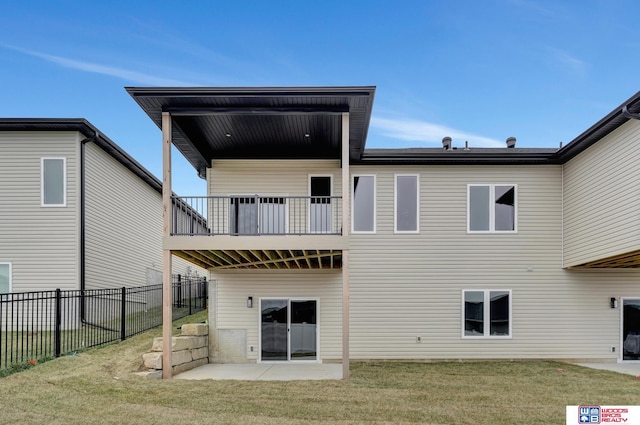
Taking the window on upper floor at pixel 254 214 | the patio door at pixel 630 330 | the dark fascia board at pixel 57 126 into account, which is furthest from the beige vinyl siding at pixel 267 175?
the patio door at pixel 630 330

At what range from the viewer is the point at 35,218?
11141mm

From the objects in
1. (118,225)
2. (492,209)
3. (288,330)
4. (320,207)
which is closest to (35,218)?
(118,225)

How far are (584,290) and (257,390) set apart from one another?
28.5 ft

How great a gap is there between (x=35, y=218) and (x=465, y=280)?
11494 millimetres

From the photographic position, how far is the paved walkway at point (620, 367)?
30.8ft

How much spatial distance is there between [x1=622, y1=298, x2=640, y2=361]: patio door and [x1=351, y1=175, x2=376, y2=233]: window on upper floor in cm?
685

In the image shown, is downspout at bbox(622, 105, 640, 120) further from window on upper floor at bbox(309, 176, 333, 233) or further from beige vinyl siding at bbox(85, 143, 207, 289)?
beige vinyl siding at bbox(85, 143, 207, 289)

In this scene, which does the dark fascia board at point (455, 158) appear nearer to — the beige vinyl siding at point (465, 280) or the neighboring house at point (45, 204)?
the beige vinyl siding at point (465, 280)

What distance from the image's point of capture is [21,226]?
437 inches

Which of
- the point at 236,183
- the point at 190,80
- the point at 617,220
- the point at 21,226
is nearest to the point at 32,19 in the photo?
the point at 190,80

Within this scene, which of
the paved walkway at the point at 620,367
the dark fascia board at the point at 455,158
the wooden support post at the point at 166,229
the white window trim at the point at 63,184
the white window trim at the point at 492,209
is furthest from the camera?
the white window trim at the point at 63,184

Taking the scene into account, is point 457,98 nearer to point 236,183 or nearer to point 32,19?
point 236,183

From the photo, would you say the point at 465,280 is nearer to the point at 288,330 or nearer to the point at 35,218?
the point at 288,330

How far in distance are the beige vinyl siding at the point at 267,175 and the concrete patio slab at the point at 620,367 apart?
7.50 m
